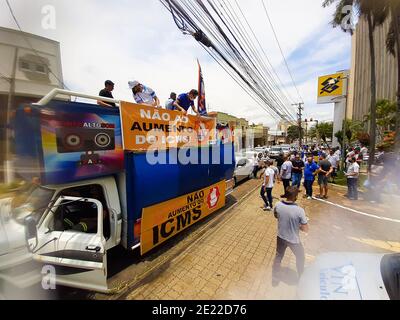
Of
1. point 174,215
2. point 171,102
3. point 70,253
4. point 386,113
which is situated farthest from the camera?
point 386,113

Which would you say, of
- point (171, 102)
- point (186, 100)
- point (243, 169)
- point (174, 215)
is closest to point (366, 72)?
point (243, 169)

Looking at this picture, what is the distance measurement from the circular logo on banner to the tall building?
11972 mm

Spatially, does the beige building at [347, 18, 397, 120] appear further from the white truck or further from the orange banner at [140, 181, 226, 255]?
the white truck

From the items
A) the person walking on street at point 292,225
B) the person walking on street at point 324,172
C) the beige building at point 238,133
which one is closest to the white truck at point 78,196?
the person walking on street at point 292,225

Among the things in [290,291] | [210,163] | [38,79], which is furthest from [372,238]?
[38,79]

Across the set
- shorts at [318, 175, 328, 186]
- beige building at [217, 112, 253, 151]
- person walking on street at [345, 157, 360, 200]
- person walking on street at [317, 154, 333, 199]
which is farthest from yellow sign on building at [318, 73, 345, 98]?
shorts at [318, 175, 328, 186]

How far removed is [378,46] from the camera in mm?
38906

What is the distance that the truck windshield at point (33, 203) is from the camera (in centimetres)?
312

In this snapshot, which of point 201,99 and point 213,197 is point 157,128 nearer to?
point 201,99

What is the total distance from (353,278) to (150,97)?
198 inches

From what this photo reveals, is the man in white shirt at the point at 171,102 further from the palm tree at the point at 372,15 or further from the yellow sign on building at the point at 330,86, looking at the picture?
the yellow sign on building at the point at 330,86

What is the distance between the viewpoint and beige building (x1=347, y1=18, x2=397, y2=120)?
118 feet

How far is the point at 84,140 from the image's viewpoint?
3207 millimetres
